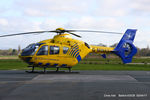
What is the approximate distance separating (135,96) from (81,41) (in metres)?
12.7

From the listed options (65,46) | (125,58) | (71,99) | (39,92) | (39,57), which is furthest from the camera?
(125,58)

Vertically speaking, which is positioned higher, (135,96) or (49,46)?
(49,46)

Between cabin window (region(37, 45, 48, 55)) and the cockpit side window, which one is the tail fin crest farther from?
cabin window (region(37, 45, 48, 55))

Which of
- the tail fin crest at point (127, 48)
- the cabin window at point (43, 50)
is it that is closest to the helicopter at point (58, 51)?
the cabin window at point (43, 50)

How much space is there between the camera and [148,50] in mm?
190875

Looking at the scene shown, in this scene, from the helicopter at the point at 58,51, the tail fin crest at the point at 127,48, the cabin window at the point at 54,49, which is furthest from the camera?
the tail fin crest at the point at 127,48

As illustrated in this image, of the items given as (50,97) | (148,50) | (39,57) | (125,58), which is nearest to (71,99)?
(50,97)

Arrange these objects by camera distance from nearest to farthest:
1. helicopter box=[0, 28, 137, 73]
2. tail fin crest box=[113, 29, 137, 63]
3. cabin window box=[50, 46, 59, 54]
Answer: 1. helicopter box=[0, 28, 137, 73]
2. cabin window box=[50, 46, 59, 54]
3. tail fin crest box=[113, 29, 137, 63]

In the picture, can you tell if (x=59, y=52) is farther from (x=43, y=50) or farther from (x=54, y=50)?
(x=43, y=50)

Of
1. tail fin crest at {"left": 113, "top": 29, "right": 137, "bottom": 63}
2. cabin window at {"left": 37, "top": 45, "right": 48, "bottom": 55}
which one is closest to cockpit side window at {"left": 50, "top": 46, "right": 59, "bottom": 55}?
cabin window at {"left": 37, "top": 45, "right": 48, "bottom": 55}

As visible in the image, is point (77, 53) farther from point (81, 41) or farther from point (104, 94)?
point (104, 94)

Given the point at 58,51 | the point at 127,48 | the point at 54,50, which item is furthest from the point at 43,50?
the point at 127,48

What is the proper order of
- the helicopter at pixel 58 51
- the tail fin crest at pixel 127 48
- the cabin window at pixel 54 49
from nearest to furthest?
the helicopter at pixel 58 51 → the cabin window at pixel 54 49 → the tail fin crest at pixel 127 48

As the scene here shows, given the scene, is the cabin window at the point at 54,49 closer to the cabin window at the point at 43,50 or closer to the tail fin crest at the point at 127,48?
the cabin window at the point at 43,50
